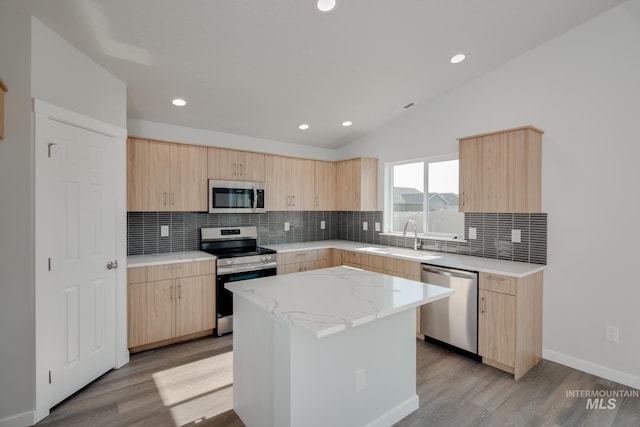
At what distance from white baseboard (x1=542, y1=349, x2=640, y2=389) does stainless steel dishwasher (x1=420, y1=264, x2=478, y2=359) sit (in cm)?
73

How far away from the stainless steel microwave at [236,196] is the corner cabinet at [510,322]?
9.09 ft

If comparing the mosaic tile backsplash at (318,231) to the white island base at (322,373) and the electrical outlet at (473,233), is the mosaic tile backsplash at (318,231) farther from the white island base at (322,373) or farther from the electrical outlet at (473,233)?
the white island base at (322,373)

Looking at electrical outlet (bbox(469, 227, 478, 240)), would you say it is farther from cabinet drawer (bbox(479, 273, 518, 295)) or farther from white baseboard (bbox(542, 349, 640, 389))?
white baseboard (bbox(542, 349, 640, 389))

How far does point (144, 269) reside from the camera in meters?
3.08

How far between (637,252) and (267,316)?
299cm

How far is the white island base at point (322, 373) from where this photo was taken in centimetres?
162

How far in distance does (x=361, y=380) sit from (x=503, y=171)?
2.34 m

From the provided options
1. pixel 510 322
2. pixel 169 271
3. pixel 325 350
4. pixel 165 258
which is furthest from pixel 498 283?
pixel 165 258

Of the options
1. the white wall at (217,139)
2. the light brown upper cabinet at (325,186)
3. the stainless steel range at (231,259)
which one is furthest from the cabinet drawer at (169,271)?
the light brown upper cabinet at (325,186)

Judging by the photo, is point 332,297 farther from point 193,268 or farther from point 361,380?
point 193,268

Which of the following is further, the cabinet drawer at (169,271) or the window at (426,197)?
the window at (426,197)

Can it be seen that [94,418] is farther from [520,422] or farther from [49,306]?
[520,422]

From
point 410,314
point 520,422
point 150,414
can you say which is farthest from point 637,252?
point 150,414

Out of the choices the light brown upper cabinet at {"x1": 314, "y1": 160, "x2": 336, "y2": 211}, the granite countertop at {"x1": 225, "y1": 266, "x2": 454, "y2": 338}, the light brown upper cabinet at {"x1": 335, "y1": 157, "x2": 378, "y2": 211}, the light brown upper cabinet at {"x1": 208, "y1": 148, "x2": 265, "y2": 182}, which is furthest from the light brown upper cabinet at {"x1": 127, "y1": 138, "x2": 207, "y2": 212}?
the light brown upper cabinet at {"x1": 335, "y1": 157, "x2": 378, "y2": 211}
